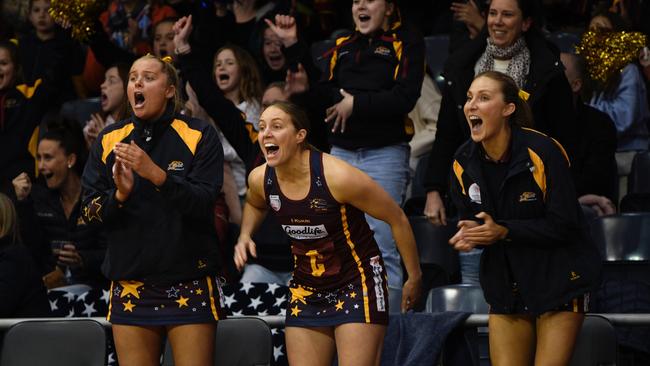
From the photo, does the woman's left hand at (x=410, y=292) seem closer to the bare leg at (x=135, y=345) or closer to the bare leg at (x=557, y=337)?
the bare leg at (x=557, y=337)

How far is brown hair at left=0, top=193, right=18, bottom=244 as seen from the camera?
6332 millimetres

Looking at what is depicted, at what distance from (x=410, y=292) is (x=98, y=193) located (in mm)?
1379

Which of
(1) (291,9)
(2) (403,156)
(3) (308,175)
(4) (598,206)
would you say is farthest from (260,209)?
(1) (291,9)

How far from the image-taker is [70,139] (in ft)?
25.9

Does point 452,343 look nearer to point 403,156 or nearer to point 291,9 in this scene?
point 403,156

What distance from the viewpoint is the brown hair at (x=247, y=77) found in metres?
7.71

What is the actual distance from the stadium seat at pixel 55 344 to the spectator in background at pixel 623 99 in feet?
12.5

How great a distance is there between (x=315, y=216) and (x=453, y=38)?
367cm

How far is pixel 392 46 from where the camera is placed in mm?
6602

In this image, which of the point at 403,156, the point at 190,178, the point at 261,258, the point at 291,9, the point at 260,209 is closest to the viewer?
the point at 190,178

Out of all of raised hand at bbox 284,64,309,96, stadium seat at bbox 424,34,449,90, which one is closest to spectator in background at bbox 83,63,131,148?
raised hand at bbox 284,64,309,96

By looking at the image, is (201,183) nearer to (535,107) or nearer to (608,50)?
(535,107)

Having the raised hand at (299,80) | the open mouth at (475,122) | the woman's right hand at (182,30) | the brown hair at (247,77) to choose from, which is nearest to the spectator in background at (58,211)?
the brown hair at (247,77)

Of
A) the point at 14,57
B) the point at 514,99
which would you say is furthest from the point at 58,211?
the point at 514,99
